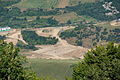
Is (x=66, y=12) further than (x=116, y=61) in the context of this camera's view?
Yes

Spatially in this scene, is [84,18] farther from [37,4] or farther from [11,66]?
[11,66]

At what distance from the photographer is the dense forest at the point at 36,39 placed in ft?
254

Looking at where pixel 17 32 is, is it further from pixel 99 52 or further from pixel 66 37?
pixel 99 52

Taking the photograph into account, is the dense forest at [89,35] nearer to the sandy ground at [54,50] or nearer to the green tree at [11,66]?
the sandy ground at [54,50]

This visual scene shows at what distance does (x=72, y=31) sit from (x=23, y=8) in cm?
2718

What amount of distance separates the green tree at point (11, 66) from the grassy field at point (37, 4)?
3525 inches

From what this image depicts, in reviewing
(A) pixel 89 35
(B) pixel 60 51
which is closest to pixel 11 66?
(B) pixel 60 51

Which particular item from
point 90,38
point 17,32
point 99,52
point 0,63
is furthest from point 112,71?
point 17,32

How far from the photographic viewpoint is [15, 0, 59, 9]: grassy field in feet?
343

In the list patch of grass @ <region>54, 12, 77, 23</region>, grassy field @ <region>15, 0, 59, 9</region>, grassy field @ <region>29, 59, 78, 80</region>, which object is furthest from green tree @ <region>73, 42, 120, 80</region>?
grassy field @ <region>15, 0, 59, 9</region>

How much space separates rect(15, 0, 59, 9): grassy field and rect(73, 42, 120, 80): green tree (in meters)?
86.3

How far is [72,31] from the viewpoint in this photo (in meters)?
81.5

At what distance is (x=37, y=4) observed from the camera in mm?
105375

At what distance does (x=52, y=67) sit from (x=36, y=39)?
955 inches
